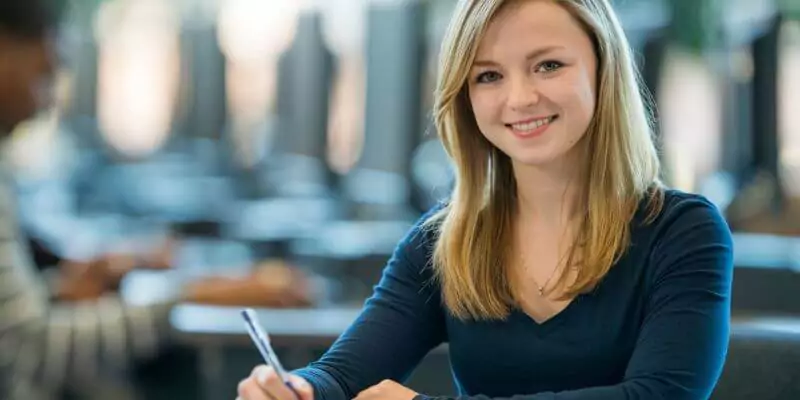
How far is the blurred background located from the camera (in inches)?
113

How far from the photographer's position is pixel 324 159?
27.6 feet

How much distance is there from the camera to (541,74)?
5.75 ft

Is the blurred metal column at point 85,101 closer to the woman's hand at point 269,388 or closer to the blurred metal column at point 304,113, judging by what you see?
the blurred metal column at point 304,113

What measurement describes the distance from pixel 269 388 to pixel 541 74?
0.59 metres

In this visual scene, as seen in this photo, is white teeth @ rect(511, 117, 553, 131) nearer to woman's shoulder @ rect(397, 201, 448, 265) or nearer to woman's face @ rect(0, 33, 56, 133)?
woman's shoulder @ rect(397, 201, 448, 265)

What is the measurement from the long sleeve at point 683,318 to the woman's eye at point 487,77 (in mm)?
321

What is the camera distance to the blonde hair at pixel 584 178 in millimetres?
1757

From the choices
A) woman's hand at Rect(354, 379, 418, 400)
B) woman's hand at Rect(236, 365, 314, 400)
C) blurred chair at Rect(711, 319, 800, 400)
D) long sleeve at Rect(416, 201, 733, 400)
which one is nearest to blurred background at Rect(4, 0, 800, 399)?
blurred chair at Rect(711, 319, 800, 400)

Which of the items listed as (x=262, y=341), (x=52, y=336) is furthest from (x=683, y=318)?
(x=52, y=336)

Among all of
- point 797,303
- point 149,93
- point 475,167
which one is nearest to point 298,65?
point 149,93

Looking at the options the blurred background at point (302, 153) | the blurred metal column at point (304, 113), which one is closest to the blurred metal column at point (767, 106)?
the blurred background at point (302, 153)

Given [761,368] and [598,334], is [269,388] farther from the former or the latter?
[761,368]

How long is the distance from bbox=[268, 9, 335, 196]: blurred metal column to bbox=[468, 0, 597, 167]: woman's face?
21.6 feet

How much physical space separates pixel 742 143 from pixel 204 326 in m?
2.76
